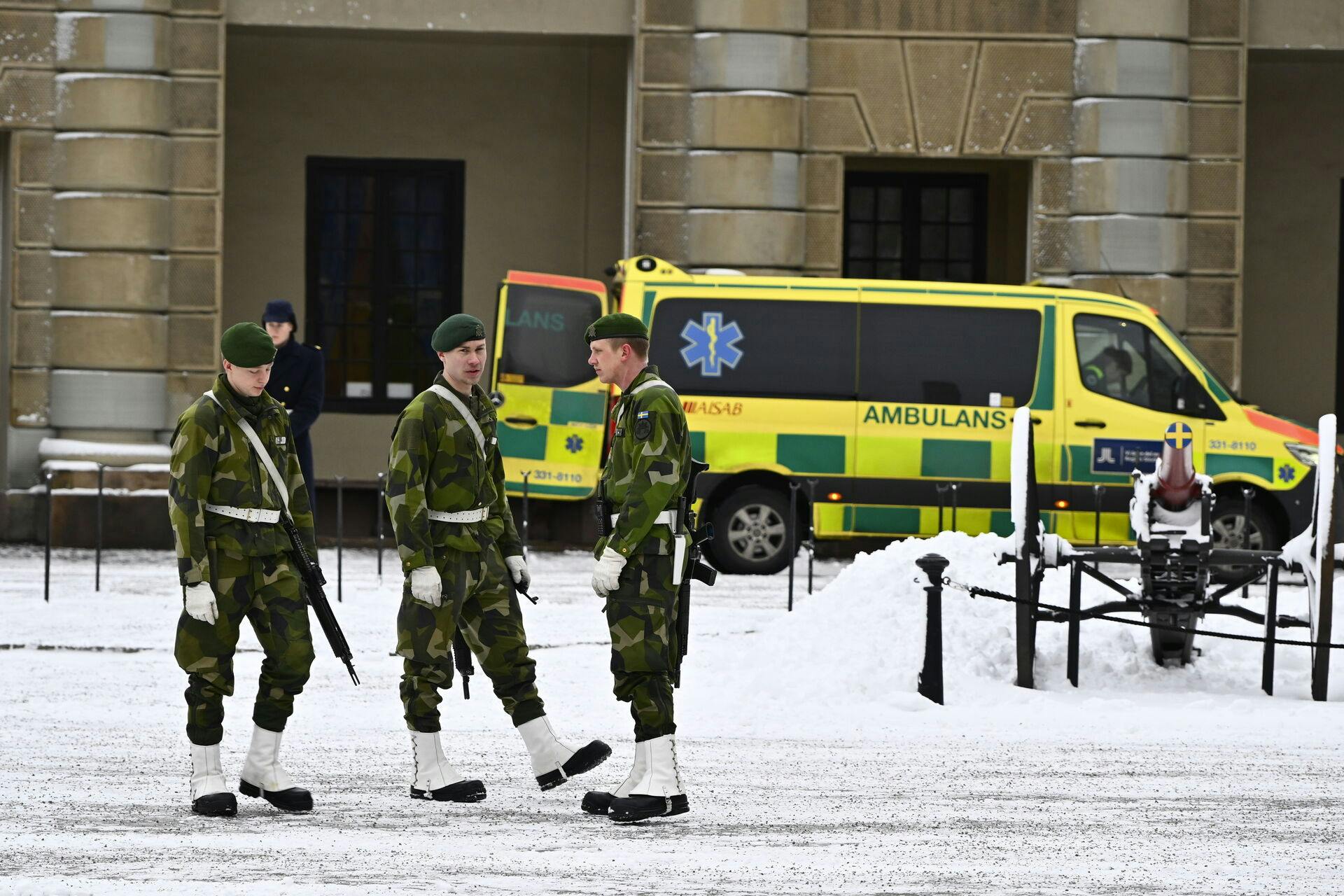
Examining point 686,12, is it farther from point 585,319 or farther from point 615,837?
point 615,837

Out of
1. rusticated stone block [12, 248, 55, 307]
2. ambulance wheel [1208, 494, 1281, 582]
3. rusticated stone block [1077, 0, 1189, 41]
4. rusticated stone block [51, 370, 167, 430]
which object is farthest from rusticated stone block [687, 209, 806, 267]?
rusticated stone block [12, 248, 55, 307]

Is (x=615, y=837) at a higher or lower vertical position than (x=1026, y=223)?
lower

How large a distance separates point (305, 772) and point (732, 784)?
164 cm

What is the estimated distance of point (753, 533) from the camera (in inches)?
613

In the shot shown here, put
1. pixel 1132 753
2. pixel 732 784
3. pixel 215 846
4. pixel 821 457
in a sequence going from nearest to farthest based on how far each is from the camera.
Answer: pixel 215 846, pixel 732 784, pixel 1132 753, pixel 821 457

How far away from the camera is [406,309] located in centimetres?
1988

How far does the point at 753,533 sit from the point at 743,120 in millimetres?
3914

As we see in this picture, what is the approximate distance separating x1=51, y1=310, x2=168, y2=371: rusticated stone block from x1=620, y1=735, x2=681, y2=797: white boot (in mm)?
11291

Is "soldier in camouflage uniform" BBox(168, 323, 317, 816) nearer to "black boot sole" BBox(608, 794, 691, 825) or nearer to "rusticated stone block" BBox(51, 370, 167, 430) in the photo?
"black boot sole" BBox(608, 794, 691, 825)

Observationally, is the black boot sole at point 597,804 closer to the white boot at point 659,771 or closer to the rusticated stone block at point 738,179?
the white boot at point 659,771

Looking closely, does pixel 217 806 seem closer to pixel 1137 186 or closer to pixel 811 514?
pixel 811 514

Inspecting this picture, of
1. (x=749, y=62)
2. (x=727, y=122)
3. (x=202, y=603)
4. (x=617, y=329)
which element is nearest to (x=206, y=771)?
(x=202, y=603)

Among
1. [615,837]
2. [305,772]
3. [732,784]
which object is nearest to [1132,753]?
[732,784]

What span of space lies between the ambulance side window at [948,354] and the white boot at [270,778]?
905 cm
